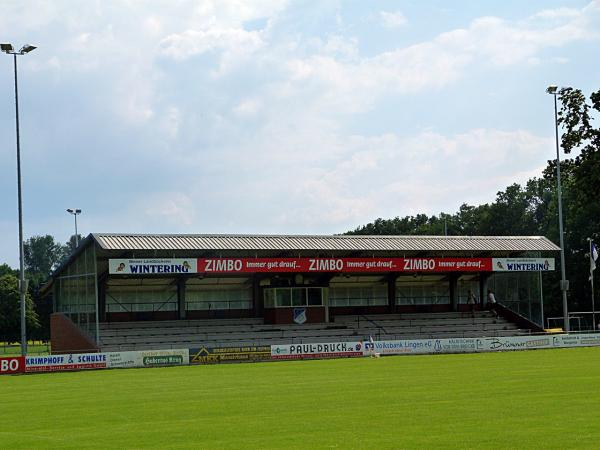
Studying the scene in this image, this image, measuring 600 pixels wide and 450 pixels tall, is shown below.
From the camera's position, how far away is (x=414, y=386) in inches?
1147

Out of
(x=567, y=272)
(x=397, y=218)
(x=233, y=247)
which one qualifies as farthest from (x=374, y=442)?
(x=397, y=218)

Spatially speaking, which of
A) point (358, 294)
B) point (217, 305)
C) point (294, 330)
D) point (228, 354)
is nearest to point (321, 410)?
point (228, 354)

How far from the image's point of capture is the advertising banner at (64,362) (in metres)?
48.1

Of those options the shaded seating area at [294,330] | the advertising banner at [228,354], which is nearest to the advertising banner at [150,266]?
the shaded seating area at [294,330]

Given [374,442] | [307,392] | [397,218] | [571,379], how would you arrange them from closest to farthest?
[374,442]
[307,392]
[571,379]
[397,218]

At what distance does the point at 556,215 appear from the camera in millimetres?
107812

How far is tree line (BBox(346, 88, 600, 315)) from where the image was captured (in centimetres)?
2919

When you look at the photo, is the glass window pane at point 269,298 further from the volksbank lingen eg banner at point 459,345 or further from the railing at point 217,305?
the volksbank lingen eg banner at point 459,345

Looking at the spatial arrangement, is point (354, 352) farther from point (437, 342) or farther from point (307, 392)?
point (307, 392)

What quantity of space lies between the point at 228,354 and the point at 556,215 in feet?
211

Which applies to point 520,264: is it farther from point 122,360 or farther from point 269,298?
point 122,360

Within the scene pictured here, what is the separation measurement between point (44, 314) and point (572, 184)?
117 meters

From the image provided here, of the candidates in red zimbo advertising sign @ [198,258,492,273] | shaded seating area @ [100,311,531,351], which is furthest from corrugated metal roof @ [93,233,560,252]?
shaded seating area @ [100,311,531,351]

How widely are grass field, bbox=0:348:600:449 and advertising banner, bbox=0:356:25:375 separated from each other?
31.1 ft
